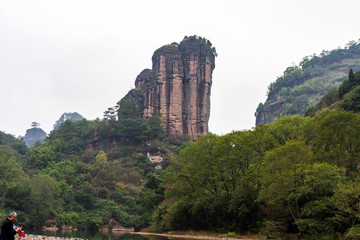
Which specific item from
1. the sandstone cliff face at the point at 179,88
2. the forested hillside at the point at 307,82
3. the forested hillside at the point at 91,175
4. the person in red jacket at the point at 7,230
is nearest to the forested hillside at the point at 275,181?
the forested hillside at the point at 91,175

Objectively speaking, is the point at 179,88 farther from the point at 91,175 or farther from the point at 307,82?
the point at 307,82

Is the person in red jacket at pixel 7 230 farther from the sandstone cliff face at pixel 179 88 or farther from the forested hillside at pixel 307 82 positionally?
the forested hillside at pixel 307 82

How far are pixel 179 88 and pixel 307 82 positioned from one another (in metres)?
71.7

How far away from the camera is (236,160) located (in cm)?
3247

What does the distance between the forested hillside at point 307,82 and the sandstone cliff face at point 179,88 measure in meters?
39.0

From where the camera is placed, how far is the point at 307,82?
454 ft

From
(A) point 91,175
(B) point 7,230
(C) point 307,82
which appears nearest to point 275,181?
(B) point 7,230

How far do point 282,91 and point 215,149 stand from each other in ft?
346

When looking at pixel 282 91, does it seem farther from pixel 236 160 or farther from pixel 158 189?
pixel 236 160

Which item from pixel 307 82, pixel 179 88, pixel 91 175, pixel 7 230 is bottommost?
pixel 7 230

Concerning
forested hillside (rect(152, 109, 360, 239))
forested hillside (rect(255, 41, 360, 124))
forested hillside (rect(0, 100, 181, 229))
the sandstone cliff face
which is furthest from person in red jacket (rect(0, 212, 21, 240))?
forested hillside (rect(255, 41, 360, 124))

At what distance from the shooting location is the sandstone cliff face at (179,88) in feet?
301

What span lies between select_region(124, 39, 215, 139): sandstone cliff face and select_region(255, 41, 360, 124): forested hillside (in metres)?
39.0

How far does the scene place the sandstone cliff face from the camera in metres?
91.8
